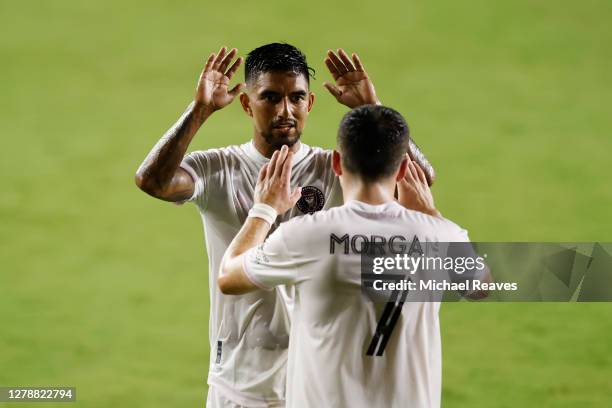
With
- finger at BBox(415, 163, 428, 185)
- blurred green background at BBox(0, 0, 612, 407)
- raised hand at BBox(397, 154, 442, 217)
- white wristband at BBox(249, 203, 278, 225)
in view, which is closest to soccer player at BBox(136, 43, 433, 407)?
finger at BBox(415, 163, 428, 185)

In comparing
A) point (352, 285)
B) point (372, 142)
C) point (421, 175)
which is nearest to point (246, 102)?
point (421, 175)

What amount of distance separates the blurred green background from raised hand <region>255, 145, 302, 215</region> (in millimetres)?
2474

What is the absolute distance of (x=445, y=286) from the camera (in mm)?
2900

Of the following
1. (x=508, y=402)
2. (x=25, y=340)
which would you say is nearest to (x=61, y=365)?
(x=25, y=340)

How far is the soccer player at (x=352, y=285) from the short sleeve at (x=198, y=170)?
0.68m

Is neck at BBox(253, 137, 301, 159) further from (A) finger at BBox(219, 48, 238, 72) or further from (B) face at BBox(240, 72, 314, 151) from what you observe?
(A) finger at BBox(219, 48, 238, 72)

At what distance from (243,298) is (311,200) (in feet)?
1.36

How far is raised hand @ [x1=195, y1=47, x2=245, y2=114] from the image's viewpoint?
347 cm

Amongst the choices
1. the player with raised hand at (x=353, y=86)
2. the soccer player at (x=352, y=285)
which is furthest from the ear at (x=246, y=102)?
the soccer player at (x=352, y=285)

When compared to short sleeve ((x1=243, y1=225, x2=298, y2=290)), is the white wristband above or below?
above

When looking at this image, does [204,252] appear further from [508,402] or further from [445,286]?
[445,286]

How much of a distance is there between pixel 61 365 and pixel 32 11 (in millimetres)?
5098

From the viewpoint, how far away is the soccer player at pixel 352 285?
274 centimetres

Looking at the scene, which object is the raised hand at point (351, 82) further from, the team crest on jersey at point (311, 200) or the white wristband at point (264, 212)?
the white wristband at point (264, 212)
